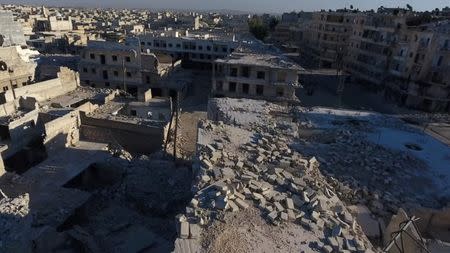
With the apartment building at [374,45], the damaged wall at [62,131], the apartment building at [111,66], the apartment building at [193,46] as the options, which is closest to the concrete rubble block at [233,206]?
the damaged wall at [62,131]

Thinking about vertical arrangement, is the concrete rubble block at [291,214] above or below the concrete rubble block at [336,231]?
above

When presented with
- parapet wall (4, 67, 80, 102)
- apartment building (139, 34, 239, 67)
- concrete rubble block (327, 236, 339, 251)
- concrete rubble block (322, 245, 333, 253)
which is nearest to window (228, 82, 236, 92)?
parapet wall (4, 67, 80, 102)

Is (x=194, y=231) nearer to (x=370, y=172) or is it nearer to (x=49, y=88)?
(x=370, y=172)

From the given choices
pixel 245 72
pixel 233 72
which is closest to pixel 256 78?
pixel 245 72

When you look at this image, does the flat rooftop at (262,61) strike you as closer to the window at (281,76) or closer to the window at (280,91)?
the window at (281,76)

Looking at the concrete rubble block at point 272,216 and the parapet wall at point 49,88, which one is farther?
the parapet wall at point 49,88

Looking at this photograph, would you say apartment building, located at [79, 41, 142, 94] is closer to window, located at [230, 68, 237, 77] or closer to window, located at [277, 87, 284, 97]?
window, located at [230, 68, 237, 77]

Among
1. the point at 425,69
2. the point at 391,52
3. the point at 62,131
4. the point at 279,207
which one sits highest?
the point at 391,52
